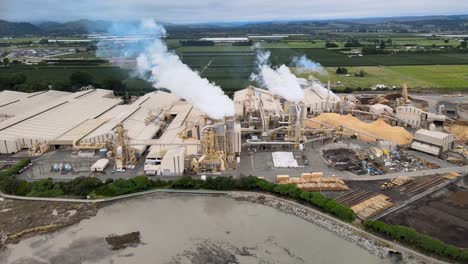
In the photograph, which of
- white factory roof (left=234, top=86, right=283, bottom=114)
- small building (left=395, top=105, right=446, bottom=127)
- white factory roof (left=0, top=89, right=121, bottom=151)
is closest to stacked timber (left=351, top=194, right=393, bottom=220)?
white factory roof (left=234, top=86, right=283, bottom=114)

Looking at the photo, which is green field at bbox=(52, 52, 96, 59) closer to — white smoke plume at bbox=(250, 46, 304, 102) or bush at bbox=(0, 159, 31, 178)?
white smoke plume at bbox=(250, 46, 304, 102)

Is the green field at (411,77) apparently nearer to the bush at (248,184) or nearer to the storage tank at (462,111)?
the storage tank at (462,111)

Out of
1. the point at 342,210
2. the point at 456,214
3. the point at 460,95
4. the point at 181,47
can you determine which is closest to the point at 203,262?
the point at 342,210

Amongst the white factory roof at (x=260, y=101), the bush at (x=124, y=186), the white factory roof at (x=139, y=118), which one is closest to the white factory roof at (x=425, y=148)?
the white factory roof at (x=260, y=101)

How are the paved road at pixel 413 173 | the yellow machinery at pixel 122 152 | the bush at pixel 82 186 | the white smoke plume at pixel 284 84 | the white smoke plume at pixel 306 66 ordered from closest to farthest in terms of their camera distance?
the bush at pixel 82 186 < the paved road at pixel 413 173 < the yellow machinery at pixel 122 152 < the white smoke plume at pixel 284 84 < the white smoke plume at pixel 306 66

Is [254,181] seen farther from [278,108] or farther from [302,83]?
[302,83]
